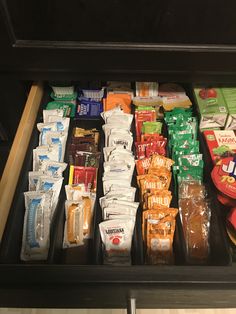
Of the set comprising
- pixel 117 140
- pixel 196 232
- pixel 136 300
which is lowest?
pixel 136 300

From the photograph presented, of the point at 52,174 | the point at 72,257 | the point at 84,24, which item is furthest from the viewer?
the point at 52,174

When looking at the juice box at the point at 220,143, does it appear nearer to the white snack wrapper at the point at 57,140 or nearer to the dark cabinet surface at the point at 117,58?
the dark cabinet surface at the point at 117,58

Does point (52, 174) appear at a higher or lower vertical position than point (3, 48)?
lower

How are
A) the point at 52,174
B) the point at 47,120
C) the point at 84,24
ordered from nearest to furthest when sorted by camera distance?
the point at 84,24, the point at 52,174, the point at 47,120

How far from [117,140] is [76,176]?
169 millimetres

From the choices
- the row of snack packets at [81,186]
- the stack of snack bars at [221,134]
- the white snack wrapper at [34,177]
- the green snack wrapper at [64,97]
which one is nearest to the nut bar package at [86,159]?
the row of snack packets at [81,186]

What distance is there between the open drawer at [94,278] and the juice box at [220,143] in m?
0.18

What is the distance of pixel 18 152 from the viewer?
35.0 inches

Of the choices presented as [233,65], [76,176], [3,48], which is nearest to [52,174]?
[76,176]

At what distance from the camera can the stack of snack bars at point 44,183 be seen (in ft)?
2.57

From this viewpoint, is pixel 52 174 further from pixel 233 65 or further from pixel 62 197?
pixel 233 65

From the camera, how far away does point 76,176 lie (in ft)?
3.04

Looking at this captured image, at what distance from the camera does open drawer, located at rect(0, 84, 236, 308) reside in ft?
1.91

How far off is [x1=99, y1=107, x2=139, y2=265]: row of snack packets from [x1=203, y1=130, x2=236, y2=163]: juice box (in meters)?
0.24
